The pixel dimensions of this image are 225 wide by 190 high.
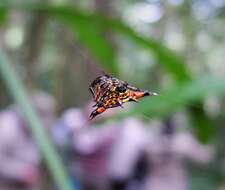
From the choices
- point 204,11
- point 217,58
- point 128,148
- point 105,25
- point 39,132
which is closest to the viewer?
point 39,132

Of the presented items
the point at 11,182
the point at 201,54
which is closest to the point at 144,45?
the point at 11,182

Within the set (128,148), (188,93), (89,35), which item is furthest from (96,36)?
(128,148)

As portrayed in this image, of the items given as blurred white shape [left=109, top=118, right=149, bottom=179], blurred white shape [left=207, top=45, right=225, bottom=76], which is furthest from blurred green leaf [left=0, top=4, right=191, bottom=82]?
blurred white shape [left=207, top=45, right=225, bottom=76]

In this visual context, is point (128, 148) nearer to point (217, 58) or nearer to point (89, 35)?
point (89, 35)

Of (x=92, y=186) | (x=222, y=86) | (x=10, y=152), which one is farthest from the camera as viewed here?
(x=92, y=186)

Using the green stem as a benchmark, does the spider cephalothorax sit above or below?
below

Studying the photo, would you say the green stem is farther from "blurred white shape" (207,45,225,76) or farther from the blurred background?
"blurred white shape" (207,45,225,76)

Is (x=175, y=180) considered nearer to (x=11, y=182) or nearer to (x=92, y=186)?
(x=92, y=186)
